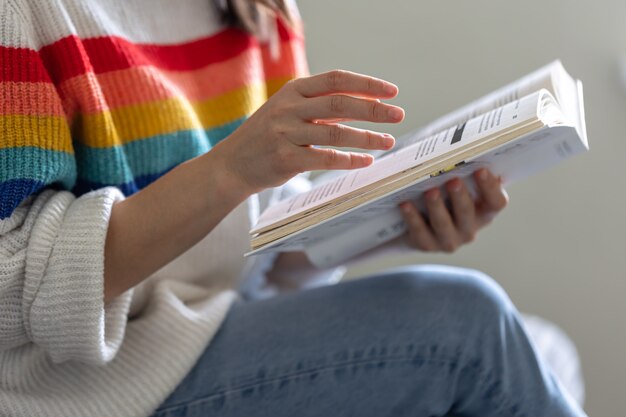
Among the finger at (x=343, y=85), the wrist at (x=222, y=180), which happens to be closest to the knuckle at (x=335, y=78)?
the finger at (x=343, y=85)

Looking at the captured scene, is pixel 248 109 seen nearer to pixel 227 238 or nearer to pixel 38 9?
pixel 227 238

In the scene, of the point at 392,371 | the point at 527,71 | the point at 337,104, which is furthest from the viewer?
the point at 527,71

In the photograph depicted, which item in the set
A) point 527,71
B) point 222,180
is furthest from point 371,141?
point 527,71

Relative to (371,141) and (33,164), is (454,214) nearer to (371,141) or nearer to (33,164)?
(371,141)

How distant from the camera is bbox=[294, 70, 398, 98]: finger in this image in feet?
1.87

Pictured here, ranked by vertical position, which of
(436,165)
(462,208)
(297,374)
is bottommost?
(297,374)

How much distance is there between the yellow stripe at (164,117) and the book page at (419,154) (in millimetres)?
164

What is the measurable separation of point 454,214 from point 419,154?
179 mm

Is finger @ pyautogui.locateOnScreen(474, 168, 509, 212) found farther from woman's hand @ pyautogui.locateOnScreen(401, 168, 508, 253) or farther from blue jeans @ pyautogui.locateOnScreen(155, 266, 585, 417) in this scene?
A: blue jeans @ pyautogui.locateOnScreen(155, 266, 585, 417)

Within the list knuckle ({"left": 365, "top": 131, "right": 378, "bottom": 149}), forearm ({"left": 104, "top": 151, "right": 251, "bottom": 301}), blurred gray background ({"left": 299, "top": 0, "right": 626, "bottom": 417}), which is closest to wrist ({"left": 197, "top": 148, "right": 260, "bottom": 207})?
forearm ({"left": 104, "top": 151, "right": 251, "bottom": 301})

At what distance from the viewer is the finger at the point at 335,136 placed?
0.56 metres

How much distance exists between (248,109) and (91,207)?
0.93ft

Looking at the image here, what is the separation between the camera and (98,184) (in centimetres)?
70

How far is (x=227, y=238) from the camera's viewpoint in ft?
2.70
